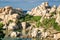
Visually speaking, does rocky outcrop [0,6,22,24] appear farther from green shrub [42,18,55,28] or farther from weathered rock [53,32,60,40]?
weathered rock [53,32,60,40]

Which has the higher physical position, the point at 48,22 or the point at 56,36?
the point at 48,22

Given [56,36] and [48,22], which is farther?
[48,22]

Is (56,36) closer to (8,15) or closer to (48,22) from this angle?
(48,22)

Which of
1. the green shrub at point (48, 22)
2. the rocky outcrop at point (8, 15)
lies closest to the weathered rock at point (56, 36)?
the green shrub at point (48, 22)

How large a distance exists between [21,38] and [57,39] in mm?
5128

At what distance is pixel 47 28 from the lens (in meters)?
40.2

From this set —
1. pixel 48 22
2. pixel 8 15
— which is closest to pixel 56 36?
pixel 48 22

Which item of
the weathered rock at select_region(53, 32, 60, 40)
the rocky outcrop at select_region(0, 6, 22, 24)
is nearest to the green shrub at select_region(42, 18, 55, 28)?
the weathered rock at select_region(53, 32, 60, 40)

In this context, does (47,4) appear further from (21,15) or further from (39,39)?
(39,39)

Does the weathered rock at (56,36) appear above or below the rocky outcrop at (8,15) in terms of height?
below

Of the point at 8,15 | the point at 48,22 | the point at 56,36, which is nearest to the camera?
the point at 56,36

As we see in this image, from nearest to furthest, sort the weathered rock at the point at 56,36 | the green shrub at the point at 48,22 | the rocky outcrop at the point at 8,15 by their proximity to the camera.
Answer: the weathered rock at the point at 56,36 → the green shrub at the point at 48,22 → the rocky outcrop at the point at 8,15

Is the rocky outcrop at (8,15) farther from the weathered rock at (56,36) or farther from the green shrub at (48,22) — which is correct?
the weathered rock at (56,36)

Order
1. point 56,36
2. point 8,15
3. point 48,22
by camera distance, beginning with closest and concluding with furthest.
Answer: point 56,36, point 48,22, point 8,15
